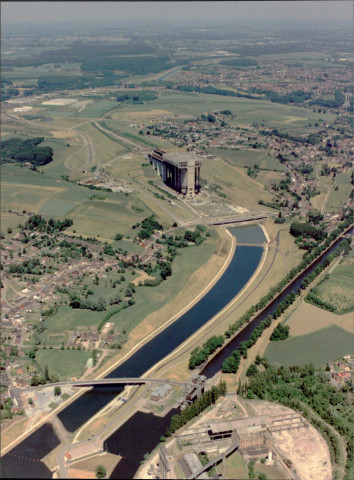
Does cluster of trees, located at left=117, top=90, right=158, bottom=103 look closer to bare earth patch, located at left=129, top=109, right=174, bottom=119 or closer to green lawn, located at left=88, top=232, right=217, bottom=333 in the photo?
bare earth patch, located at left=129, top=109, right=174, bottom=119

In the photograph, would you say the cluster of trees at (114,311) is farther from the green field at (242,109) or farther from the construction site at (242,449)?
the green field at (242,109)

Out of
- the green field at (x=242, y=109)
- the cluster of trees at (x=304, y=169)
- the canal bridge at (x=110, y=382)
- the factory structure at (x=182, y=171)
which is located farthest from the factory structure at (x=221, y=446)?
the green field at (x=242, y=109)

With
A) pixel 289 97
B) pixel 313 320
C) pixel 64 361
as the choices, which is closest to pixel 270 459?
pixel 64 361

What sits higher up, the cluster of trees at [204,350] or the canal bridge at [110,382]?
the cluster of trees at [204,350]

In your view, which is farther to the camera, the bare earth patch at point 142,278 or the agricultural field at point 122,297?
the bare earth patch at point 142,278

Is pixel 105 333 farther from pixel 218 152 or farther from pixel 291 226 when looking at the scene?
pixel 218 152

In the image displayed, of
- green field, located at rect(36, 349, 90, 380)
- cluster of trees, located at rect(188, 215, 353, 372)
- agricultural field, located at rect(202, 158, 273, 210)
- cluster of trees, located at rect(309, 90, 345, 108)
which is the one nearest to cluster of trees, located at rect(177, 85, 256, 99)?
cluster of trees, located at rect(309, 90, 345, 108)

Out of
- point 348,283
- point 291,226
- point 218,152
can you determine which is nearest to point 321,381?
point 348,283
